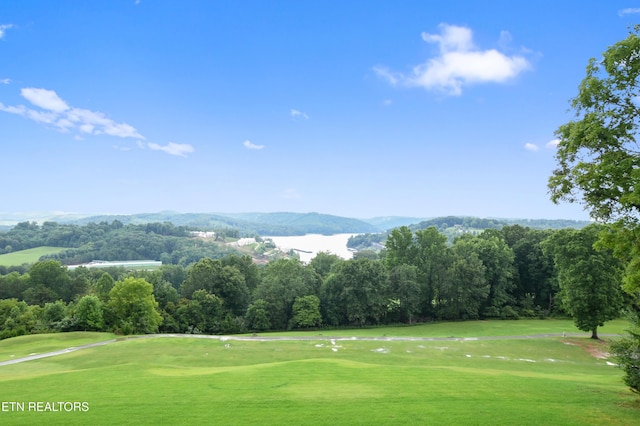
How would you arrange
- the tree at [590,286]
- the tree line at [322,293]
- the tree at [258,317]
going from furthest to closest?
the tree at [258,317], the tree line at [322,293], the tree at [590,286]

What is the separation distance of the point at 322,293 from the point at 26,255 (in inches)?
5779

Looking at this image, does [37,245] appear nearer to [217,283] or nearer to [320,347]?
[217,283]

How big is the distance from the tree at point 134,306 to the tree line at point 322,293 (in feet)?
0.40

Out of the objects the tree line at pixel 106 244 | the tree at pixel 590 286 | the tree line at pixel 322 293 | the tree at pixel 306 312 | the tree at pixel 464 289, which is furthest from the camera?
the tree line at pixel 106 244

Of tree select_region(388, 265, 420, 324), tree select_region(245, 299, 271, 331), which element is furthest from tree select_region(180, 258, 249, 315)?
tree select_region(388, 265, 420, 324)

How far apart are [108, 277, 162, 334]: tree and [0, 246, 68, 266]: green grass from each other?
111 metres

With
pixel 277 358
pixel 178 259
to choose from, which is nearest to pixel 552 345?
pixel 277 358

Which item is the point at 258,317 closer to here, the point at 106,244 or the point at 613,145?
the point at 613,145

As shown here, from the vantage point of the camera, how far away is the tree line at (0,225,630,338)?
154 feet

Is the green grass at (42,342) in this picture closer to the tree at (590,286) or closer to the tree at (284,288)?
the tree at (284,288)

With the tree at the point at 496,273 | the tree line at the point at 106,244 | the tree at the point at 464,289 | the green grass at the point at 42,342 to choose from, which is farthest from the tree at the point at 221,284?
the tree line at the point at 106,244

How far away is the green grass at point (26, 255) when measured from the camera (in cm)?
12820

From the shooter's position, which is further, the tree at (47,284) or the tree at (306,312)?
the tree at (47,284)

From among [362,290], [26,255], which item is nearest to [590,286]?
[362,290]
